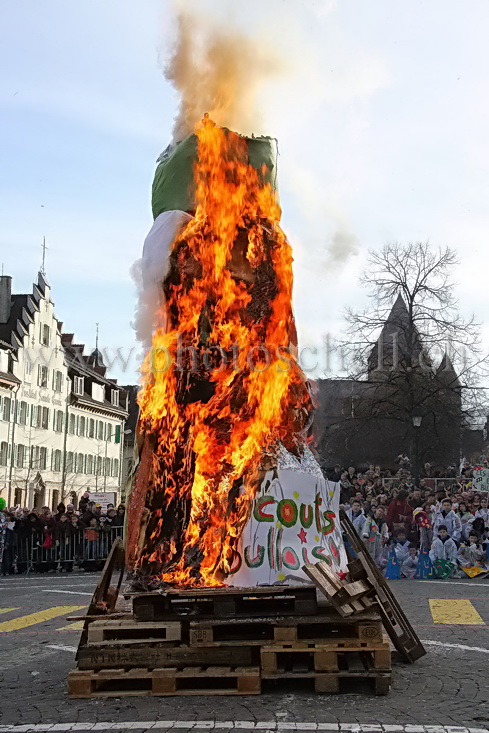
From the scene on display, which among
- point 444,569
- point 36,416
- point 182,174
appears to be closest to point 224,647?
point 182,174

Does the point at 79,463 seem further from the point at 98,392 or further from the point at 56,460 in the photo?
the point at 98,392

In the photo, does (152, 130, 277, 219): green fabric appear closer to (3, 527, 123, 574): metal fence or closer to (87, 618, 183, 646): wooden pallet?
(87, 618, 183, 646): wooden pallet

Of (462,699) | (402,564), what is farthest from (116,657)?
(402,564)

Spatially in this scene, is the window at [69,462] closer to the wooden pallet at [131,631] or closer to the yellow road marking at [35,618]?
the yellow road marking at [35,618]

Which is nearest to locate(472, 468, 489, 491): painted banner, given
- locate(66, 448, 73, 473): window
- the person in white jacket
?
the person in white jacket

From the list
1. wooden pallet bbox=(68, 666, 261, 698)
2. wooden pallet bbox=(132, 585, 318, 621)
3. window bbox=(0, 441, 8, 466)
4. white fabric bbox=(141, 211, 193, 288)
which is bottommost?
wooden pallet bbox=(68, 666, 261, 698)

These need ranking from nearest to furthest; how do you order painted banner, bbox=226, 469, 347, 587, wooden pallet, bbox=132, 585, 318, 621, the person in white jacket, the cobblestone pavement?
the cobblestone pavement < wooden pallet, bbox=132, 585, 318, 621 < painted banner, bbox=226, 469, 347, 587 < the person in white jacket

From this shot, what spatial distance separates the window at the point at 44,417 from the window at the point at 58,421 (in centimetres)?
155

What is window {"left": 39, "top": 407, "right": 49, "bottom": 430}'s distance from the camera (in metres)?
57.9

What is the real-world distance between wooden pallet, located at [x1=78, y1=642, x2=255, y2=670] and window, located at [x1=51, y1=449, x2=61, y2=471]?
181 feet

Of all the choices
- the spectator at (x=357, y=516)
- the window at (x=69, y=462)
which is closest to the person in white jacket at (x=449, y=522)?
the spectator at (x=357, y=516)

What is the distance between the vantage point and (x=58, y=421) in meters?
60.9

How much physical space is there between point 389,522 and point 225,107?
12.4 m

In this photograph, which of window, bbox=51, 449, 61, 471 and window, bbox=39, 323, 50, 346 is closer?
window, bbox=39, 323, 50, 346
